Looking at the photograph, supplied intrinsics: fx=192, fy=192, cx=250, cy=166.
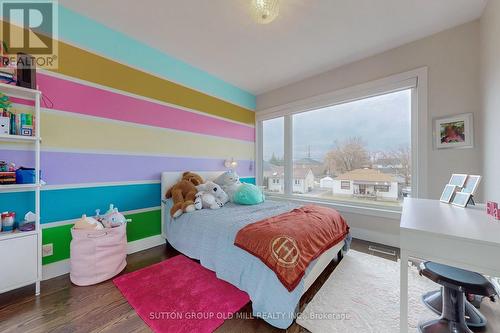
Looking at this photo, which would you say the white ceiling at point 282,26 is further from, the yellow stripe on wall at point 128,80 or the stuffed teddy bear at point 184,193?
the stuffed teddy bear at point 184,193

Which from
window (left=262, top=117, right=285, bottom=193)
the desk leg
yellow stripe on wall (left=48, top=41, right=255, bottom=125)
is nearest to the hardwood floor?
the desk leg

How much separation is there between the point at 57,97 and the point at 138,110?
77 cm

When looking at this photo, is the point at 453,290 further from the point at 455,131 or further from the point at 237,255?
the point at 455,131

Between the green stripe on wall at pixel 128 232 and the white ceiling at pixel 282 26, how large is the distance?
7.69 ft

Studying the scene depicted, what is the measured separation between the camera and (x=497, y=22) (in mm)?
1653

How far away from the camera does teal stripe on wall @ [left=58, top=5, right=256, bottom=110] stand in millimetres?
2086

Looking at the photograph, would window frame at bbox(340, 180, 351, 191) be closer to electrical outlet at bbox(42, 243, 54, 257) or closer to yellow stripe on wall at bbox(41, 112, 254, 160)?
yellow stripe on wall at bbox(41, 112, 254, 160)

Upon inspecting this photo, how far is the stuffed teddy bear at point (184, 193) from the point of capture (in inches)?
92.7

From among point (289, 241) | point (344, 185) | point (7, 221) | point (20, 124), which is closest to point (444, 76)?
point (344, 185)

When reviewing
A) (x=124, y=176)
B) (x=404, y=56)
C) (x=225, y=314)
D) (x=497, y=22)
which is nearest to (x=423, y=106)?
(x=404, y=56)

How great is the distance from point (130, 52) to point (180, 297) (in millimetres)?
2917

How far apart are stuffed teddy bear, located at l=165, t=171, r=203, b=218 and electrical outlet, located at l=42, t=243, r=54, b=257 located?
1156 mm

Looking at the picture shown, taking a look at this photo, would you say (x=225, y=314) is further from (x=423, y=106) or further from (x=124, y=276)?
(x=423, y=106)

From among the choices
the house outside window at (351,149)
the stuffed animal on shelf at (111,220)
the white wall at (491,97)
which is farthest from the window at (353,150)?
the stuffed animal on shelf at (111,220)
